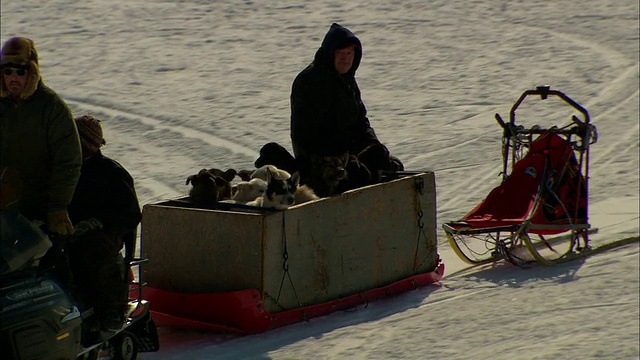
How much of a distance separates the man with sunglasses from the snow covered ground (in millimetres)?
1292

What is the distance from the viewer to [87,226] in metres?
5.39

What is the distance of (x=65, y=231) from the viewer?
512cm

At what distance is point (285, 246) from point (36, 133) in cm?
172

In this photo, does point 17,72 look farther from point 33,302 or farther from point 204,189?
point 204,189

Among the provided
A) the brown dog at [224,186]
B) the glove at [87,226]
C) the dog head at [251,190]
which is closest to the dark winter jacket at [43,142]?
the glove at [87,226]

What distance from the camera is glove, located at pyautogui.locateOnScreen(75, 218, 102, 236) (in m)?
5.37

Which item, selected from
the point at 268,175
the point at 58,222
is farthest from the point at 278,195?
the point at 58,222

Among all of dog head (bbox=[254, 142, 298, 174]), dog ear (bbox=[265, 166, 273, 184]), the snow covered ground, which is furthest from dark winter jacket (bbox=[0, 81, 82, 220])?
dog head (bbox=[254, 142, 298, 174])

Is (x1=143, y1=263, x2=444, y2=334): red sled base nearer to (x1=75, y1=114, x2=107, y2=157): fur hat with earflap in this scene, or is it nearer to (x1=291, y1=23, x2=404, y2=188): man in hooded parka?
(x1=291, y1=23, x2=404, y2=188): man in hooded parka

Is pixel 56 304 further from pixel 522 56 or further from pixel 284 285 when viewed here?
pixel 522 56

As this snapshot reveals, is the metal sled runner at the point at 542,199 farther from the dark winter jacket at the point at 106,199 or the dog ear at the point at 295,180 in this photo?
the dark winter jacket at the point at 106,199

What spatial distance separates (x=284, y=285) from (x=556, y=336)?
1.50 metres

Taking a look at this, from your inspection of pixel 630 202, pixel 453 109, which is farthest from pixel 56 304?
pixel 453 109

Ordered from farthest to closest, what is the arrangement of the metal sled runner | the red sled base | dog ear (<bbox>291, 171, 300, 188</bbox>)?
the metal sled runner → dog ear (<bbox>291, 171, 300, 188</bbox>) → the red sled base
